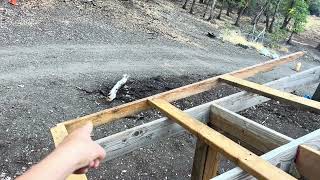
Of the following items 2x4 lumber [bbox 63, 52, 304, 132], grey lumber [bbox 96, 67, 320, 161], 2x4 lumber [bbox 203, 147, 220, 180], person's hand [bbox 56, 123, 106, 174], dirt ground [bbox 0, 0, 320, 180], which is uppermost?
person's hand [bbox 56, 123, 106, 174]

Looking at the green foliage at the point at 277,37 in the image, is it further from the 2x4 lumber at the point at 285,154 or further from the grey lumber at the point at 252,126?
the 2x4 lumber at the point at 285,154

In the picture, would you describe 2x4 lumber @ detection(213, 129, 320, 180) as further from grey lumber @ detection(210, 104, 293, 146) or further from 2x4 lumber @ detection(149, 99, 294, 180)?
grey lumber @ detection(210, 104, 293, 146)

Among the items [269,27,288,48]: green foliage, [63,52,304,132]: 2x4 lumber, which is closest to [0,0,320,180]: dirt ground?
[63,52,304,132]: 2x4 lumber

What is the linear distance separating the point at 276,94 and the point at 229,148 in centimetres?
153

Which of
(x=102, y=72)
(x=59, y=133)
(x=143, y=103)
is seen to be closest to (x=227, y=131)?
(x=143, y=103)

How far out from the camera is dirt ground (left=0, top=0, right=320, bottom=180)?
25.1ft

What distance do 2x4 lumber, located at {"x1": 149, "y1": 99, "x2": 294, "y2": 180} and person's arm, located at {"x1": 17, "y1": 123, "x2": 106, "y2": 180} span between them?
1361 mm

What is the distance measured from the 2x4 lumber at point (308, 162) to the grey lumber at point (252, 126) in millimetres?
259

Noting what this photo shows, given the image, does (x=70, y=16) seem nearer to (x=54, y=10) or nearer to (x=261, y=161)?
(x=54, y=10)

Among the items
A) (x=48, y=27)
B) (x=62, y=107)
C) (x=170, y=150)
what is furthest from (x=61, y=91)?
(x=48, y=27)

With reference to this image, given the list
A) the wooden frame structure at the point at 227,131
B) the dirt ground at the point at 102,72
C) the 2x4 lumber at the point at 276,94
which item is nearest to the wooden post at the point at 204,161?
the wooden frame structure at the point at 227,131

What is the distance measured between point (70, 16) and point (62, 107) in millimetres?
10405

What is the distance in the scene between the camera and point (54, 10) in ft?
61.3

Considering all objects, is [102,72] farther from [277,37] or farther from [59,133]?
[277,37]
